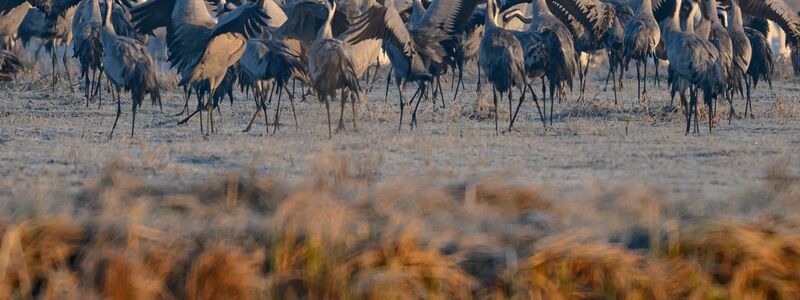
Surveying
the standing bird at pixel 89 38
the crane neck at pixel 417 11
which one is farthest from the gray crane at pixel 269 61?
the crane neck at pixel 417 11

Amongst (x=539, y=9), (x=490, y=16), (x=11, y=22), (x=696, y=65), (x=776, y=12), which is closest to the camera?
(x=696, y=65)

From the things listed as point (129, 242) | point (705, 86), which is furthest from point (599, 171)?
point (129, 242)

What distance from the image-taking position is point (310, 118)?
13.2m

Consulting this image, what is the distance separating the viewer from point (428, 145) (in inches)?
412

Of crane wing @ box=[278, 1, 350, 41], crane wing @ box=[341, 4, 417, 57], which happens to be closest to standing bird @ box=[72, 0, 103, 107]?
crane wing @ box=[278, 1, 350, 41]

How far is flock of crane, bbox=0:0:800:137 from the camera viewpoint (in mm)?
11531

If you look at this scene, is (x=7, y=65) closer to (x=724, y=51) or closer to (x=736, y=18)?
(x=724, y=51)

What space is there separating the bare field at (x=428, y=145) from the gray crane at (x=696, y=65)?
0.34 m

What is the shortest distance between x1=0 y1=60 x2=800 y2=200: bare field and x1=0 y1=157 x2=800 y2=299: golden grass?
2.92 feet

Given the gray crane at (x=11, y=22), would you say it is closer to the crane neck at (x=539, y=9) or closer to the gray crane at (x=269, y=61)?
the gray crane at (x=269, y=61)

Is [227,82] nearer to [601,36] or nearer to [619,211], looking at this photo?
[601,36]

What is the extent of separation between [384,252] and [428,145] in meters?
4.16

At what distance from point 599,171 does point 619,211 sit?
214cm

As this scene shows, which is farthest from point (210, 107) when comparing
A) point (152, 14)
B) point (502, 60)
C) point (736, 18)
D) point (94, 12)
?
point (736, 18)
